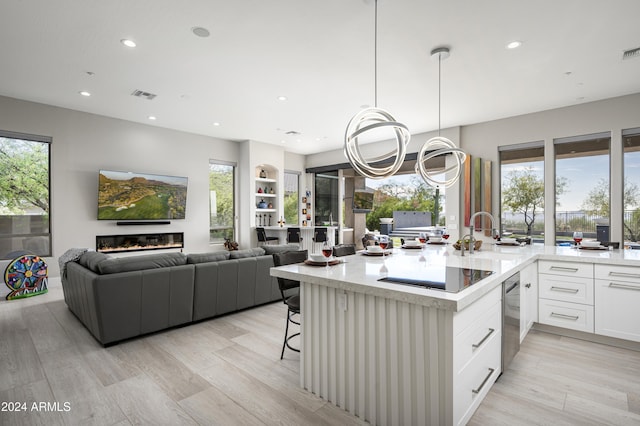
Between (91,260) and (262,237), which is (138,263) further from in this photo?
(262,237)

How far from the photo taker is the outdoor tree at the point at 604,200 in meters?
5.28

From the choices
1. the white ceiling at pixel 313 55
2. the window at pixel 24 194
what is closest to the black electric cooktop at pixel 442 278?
the white ceiling at pixel 313 55

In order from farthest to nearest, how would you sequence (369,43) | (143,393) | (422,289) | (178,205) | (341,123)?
(178,205) < (341,123) < (369,43) < (143,393) < (422,289)

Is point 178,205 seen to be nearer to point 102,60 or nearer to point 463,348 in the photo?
point 102,60

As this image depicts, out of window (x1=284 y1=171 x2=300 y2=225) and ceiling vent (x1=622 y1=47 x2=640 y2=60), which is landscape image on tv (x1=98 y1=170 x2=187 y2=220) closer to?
window (x1=284 y1=171 x2=300 y2=225)

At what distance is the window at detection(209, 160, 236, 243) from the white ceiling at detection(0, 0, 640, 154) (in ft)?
7.88

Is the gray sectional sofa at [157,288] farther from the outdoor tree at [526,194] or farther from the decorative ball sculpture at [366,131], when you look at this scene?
the outdoor tree at [526,194]

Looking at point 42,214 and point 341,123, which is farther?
point 341,123

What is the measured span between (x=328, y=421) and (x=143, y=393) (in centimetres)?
134

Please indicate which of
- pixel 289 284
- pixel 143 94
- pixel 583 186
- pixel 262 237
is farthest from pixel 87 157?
pixel 583 186

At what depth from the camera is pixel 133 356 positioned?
287cm

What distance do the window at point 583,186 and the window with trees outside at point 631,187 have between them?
23 centimetres

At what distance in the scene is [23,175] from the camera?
548 centimetres

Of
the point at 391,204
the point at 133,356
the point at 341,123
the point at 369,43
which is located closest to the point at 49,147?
the point at 133,356
